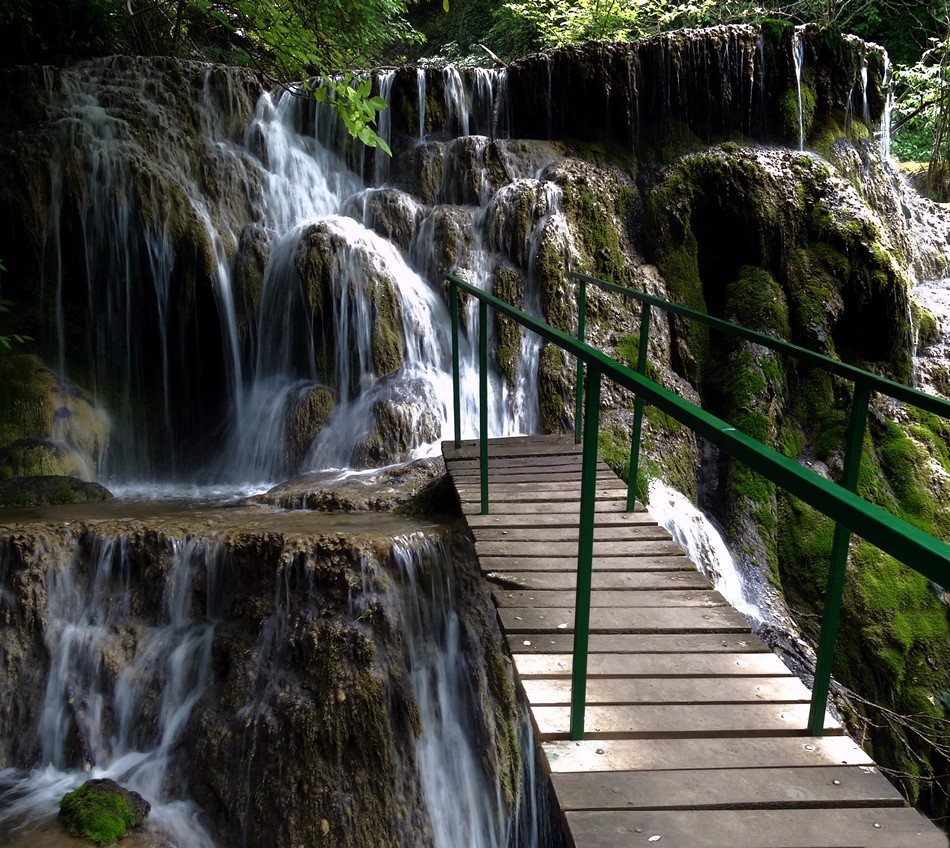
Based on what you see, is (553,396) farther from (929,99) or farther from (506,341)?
(929,99)

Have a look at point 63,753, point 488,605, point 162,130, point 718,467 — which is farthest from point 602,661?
point 162,130

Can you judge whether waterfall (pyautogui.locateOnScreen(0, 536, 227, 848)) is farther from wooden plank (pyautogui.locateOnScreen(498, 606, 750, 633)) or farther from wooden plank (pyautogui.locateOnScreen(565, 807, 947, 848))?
wooden plank (pyautogui.locateOnScreen(565, 807, 947, 848))

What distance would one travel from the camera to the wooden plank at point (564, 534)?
3443 mm

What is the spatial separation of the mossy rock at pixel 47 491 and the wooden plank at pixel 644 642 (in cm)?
469

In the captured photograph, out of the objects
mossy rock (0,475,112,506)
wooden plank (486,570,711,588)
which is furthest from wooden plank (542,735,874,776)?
mossy rock (0,475,112,506)

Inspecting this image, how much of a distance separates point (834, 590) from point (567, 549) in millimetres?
1420

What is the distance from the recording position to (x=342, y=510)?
17.0ft

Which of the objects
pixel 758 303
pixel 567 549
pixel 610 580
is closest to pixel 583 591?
pixel 610 580

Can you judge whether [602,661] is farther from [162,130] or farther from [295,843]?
[162,130]

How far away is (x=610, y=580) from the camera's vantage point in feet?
9.89

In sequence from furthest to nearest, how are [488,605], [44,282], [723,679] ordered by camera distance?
1. [44,282]
2. [488,605]
3. [723,679]

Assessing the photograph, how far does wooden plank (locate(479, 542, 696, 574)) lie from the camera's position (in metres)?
3.13

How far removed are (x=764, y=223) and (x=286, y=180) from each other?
214 inches

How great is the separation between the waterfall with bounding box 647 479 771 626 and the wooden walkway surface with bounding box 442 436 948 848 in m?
2.61
